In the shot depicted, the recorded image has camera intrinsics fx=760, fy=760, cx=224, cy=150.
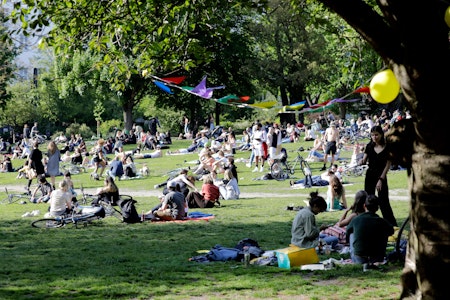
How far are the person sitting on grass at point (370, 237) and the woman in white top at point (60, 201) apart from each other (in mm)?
8070

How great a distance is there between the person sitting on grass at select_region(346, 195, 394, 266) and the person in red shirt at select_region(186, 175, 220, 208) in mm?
8748

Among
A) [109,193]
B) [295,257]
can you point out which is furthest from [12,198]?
[295,257]

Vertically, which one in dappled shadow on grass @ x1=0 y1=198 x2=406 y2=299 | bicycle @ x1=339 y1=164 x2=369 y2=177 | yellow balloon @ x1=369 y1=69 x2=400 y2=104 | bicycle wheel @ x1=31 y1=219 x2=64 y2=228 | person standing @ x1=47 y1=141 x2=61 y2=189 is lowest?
dappled shadow on grass @ x1=0 y1=198 x2=406 y2=299

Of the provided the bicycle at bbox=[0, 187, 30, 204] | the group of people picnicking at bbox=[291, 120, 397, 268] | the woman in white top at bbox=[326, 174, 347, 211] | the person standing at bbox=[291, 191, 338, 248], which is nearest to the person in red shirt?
the woman in white top at bbox=[326, 174, 347, 211]

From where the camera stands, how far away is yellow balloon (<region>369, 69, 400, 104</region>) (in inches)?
241

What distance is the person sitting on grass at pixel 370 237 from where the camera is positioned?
32.2 feet

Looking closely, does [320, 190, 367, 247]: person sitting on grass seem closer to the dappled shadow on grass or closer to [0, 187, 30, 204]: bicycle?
the dappled shadow on grass

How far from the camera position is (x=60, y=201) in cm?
1623

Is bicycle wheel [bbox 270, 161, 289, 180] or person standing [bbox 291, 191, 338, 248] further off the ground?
bicycle wheel [bbox 270, 161, 289, 180]

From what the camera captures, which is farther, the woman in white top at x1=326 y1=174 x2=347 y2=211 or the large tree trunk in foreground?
the woman in white top at x1=326 y1=174 x2=347 y2=211

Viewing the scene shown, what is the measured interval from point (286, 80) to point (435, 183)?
52952 mm

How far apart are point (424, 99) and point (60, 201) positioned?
37.9 ft

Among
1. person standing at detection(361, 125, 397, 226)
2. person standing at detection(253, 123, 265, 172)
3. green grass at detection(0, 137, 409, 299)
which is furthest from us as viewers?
person standing at detection(253, 123, 265, 172)

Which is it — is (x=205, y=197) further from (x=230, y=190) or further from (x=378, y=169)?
(x=378, y=169)
